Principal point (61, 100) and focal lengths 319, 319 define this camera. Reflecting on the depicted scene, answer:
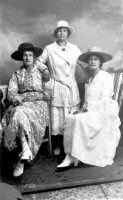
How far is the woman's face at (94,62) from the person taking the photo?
3.69m

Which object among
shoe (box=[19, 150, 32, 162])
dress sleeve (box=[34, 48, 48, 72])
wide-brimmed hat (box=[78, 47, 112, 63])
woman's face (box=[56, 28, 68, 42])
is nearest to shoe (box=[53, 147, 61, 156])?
shoe (box=[19, 150, 32, 162])

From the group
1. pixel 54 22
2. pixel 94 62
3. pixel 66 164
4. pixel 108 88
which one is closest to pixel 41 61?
pixel 54 22

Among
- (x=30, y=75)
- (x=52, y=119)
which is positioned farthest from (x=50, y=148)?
(x=30, y=75)

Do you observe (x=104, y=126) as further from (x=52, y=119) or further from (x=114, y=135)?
(x=52, y=119)

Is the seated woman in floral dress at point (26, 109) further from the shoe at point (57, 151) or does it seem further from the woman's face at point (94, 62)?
the woman's face at point (94, 62)

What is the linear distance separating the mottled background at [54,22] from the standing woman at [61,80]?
0.55 ft

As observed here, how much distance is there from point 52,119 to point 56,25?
1.08 meters

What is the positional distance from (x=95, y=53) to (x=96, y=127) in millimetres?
843

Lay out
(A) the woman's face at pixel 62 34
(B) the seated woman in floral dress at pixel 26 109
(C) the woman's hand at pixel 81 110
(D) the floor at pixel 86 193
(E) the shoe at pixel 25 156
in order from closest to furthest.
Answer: (D) the floor at pixel 86 193
(E) the shoe at pixel 25 156
(B) the seated woman in floral dress at pixel 26 109
(A) the woman's face at pixel 62 34
(C) the woman's hand at pixel 81 110

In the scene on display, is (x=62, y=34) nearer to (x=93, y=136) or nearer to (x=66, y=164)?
(x=93, y=136)

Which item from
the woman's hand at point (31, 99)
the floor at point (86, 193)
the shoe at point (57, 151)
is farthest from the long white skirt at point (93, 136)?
the woman's hand at point (31, 99)

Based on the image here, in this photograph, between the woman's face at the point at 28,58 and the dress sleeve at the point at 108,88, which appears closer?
the woman's face at the point at 28,58

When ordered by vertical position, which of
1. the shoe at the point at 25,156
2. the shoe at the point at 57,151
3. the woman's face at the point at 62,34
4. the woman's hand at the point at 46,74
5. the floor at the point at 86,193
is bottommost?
the floor at the point at 86,193

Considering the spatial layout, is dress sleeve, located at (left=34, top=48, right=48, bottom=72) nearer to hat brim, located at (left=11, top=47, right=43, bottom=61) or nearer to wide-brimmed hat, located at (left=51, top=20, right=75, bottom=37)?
hat brim, located at (left=11, top=47, right=43, bottom=61)
